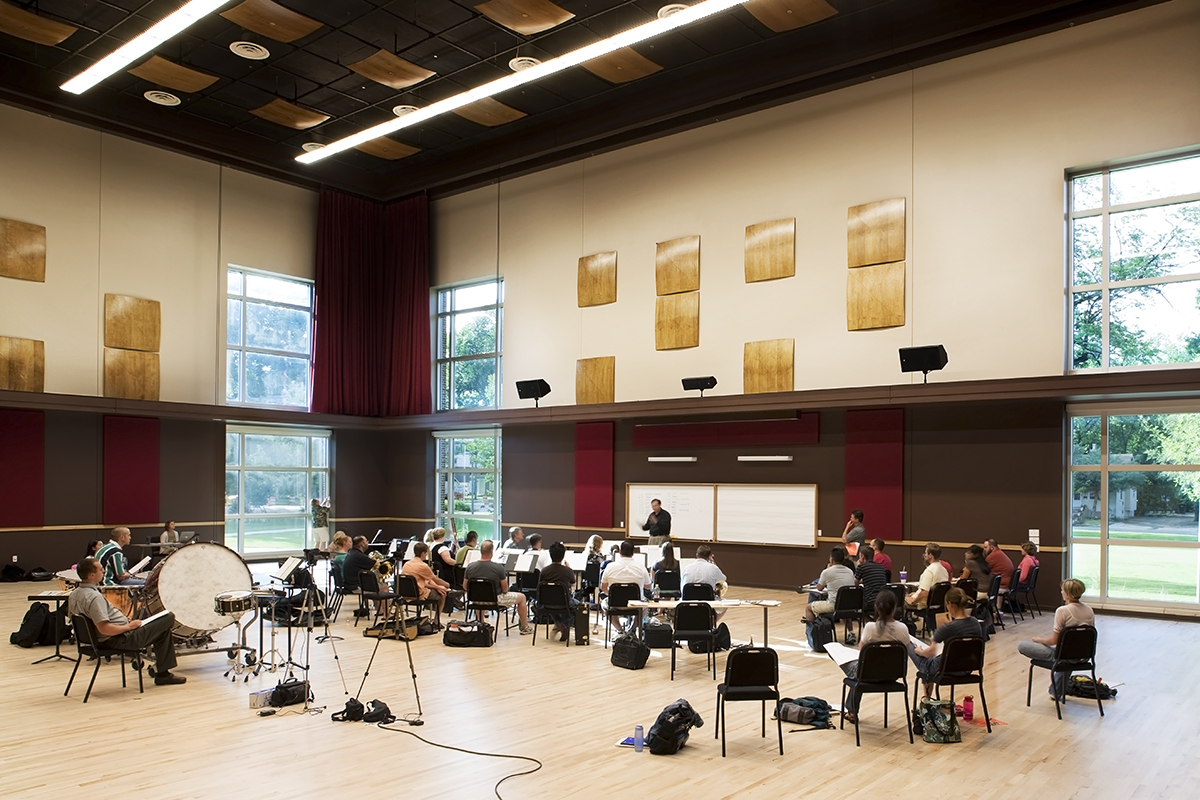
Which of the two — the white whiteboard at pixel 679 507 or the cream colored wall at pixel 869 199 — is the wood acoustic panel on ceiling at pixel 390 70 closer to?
the cream colored wall at pixel 869 199

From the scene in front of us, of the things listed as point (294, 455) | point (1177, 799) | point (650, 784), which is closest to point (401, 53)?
point (294, 455)

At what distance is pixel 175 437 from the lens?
1728 cm

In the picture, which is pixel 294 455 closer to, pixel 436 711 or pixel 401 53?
pixel 401 53

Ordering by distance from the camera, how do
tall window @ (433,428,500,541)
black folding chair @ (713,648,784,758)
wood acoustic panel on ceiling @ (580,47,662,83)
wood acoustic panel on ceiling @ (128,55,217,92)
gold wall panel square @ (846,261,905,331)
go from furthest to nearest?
1. tall window @ (433,428,500,541)
2. wood acoustic panel on ceiling @ (128,55,217,92)
3. wood acoustic panel on ceiling @ (580,47,662,83)
4. gold wall panel square @ (846,261,905,331)
5. black folding chair @ (713,648,784,758)

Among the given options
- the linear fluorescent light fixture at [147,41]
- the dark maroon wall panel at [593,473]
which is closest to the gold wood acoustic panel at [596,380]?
the dark maroon wall panel at [593,473]

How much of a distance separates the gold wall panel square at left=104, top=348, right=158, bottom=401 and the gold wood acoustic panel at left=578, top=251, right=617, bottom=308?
334 inches

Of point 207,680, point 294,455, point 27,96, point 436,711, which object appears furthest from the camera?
point 294,455

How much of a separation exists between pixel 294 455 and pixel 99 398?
4.84 meters

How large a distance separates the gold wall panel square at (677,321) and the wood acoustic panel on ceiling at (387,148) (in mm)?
6273

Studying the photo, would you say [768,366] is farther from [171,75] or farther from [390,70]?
[171,75]

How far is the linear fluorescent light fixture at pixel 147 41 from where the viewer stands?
417 inches

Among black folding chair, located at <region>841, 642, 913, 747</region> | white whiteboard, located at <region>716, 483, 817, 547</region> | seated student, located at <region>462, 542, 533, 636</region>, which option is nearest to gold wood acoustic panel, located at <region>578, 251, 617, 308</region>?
white whiteboard, located at <region>716, 483, 817, 547</region>

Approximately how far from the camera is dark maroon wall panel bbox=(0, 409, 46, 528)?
49.4ft

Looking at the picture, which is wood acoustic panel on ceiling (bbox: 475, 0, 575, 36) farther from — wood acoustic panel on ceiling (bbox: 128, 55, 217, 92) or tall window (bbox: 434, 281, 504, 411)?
tall window (bbox: 434, 281, 504, 411)
